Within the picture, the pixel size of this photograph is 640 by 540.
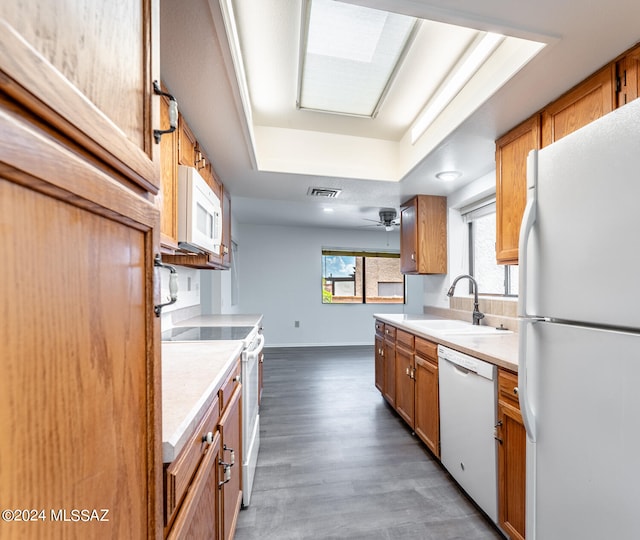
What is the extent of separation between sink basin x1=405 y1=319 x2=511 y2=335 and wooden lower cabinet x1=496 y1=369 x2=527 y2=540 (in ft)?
2.25

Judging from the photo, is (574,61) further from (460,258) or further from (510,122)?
(460,258)

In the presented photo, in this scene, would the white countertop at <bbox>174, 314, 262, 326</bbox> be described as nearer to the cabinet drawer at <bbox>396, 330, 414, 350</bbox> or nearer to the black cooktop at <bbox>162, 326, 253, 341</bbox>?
the black cooktop at <bbox>162, 326, 253, 341</bbox>

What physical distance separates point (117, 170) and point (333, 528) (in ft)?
5.96

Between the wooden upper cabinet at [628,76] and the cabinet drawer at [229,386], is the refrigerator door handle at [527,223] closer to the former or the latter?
the wooden upper cabinet at [628,76]

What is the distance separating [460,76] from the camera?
1.67 meters

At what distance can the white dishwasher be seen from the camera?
1468mm

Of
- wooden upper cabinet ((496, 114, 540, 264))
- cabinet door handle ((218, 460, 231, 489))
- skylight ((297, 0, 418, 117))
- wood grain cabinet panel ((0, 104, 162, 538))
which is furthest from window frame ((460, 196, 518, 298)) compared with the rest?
wood grain cabinet panel ((0, 104, 162, 538))

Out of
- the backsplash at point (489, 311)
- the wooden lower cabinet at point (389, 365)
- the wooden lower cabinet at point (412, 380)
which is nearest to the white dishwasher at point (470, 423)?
the wooden lower cabinet at point (412, 380)

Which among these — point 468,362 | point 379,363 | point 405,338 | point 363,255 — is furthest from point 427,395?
point 363,255

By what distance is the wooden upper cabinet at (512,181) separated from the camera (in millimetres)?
1680

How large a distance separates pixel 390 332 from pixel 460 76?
2.05 meters

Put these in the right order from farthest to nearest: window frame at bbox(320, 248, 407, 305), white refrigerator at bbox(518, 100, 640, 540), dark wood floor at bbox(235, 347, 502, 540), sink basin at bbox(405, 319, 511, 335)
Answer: window frame at bbox(320, 248, 407, 305) < sink basin at bbox(405, 319, 511, 335) < dark wood floor at bbox(235, 347, 502, 540) < white refrigerator at bbox(518, 100, 640, 540)

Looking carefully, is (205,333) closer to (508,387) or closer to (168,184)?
(168,184)

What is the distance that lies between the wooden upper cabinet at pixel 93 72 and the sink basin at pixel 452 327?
199cm
